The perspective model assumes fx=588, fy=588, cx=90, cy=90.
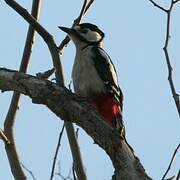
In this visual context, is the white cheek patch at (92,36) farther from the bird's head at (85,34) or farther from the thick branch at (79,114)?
the thick branch at (79,114)

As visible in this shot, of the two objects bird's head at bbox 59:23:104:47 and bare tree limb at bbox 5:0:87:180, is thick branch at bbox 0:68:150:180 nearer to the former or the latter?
bare tree limb at bbox 5:0:87:180

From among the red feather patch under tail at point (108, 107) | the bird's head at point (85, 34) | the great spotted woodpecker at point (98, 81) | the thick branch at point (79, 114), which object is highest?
the bird's head at point (85, 34)

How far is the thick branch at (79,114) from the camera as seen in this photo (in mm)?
2949

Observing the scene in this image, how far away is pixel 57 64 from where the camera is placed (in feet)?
13.1

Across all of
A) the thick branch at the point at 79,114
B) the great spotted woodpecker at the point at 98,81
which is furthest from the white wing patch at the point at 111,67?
the thick branch at the point at 79,114

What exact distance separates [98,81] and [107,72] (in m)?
0.15

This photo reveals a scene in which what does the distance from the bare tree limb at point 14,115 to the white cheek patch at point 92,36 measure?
138 cm

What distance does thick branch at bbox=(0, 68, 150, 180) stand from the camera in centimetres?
295

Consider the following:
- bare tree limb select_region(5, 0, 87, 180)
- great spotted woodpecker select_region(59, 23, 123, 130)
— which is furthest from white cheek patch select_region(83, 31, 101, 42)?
bare tree limb select_region(5, 0, 87, 180)

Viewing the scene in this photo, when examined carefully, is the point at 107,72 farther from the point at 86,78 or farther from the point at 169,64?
the point at 169,64

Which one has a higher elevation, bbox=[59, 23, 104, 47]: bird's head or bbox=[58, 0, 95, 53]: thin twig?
bbox=[59, 23, 104, 47]: bird's head

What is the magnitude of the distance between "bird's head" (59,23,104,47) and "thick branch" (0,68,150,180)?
1929mm

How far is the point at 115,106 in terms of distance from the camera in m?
4.93

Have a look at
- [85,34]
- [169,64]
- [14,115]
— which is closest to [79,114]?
[169,64]
